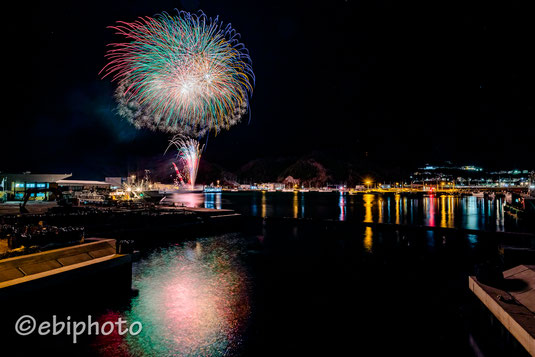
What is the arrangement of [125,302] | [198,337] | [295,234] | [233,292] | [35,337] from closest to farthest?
1. [35,337]
2. [198,337]
3. [125,302]
4. [233,292]
5. [295,234]

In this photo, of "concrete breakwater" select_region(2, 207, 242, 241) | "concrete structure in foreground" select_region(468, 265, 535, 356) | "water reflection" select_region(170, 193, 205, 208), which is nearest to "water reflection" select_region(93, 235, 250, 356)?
"concrete breakwater" select_region(2, 207, 242, 241)

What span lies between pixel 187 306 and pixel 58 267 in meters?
4.70

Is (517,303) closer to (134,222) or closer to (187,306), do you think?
(187,306)

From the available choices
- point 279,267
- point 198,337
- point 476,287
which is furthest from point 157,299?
point 476,287

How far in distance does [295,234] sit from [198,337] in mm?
22519

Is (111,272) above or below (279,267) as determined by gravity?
above

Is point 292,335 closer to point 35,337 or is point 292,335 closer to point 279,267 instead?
point 35,337

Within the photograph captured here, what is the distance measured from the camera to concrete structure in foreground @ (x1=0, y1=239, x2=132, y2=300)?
8414mm

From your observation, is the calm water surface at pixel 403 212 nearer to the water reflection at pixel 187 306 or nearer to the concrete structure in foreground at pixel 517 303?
the water reflection at pixel 187 306

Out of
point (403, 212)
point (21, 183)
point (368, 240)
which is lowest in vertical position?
point (403, 212)

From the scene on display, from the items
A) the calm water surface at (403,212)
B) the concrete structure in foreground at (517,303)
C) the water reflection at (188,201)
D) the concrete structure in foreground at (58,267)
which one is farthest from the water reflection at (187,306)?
the calm water surface at (403,212)

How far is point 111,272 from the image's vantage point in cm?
1146

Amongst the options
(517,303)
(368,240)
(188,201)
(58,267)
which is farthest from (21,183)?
(517,303)

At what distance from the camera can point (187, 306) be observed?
11.3 m
